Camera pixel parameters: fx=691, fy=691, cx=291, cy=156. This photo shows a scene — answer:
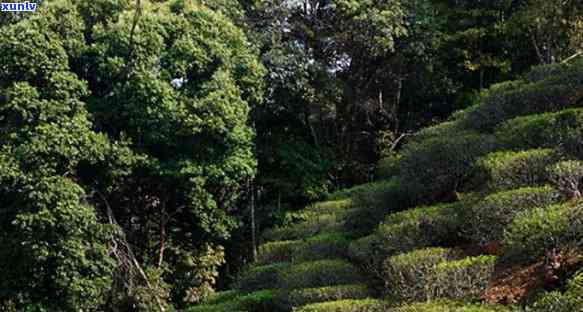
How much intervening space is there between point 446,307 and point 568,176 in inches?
64.4

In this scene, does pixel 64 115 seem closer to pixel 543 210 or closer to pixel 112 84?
pixel 112 84

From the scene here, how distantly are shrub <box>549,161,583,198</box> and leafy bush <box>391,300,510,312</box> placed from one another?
4.16 ft

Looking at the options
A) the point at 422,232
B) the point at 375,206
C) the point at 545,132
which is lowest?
the point at 422,232

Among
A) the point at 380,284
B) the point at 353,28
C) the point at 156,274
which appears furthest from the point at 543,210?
the point at 353,28

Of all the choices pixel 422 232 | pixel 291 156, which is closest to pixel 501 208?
pixel 422 232

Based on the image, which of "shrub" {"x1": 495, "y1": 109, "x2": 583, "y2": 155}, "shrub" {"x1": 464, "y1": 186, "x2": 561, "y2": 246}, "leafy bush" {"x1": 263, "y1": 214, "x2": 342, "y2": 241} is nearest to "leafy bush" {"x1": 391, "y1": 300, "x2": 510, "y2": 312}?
"shrub" {"x1": 464, "y1": 186, "x2": 561, "y2": 246}

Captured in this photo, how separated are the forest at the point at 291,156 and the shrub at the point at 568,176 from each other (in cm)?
1

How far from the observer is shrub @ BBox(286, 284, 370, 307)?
5.65 metres

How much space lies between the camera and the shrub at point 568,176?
5113mm

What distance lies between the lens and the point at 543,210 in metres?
4.52

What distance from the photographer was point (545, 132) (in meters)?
6.02

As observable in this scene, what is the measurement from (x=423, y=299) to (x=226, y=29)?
7299mm

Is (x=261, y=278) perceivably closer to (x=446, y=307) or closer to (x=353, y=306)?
(x=353, y=306)

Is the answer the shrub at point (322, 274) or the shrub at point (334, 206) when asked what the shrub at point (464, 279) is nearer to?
the shrub at point (322, 274)
